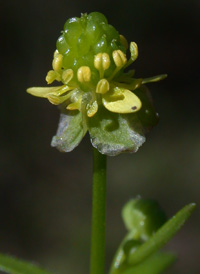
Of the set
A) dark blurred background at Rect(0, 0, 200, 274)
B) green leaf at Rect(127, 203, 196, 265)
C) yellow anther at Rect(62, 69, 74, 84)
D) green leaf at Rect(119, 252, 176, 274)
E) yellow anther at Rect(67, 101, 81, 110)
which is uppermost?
yellow anther at Rect(62, 69, 74, 84)

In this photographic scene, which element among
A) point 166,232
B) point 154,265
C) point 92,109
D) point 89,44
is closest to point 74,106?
point 92,109

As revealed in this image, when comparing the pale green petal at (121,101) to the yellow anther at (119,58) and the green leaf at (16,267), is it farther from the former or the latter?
the green leaf at (16,267)

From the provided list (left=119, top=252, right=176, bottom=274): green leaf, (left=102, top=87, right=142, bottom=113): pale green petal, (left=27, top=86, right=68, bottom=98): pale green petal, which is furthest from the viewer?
(left=119, top=252, right=176, bottom=274): green leaf

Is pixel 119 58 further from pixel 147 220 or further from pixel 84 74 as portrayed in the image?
pixel 147 220

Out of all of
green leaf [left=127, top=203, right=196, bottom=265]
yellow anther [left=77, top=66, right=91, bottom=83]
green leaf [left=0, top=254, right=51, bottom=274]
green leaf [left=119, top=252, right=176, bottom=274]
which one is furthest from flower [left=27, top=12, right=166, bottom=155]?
green leaf [left=119, top=252, right=176, bottom=274]

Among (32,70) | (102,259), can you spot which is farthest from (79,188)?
(102,259)

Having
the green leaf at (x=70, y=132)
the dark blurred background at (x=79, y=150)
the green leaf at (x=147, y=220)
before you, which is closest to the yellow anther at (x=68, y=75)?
the green leaf at (x=70, y=132)

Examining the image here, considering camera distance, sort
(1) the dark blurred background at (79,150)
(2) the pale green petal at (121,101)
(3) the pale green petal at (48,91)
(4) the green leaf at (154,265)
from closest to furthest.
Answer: (2) the pale green petal at (121,101), (3) the pale green petal at (48,91), (4) the green leaf at (154,265), (1) the dark blurred background at (79,150)

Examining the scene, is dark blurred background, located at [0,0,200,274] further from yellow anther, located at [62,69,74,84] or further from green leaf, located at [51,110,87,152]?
yellow anther, located at [62,69,74,84]
